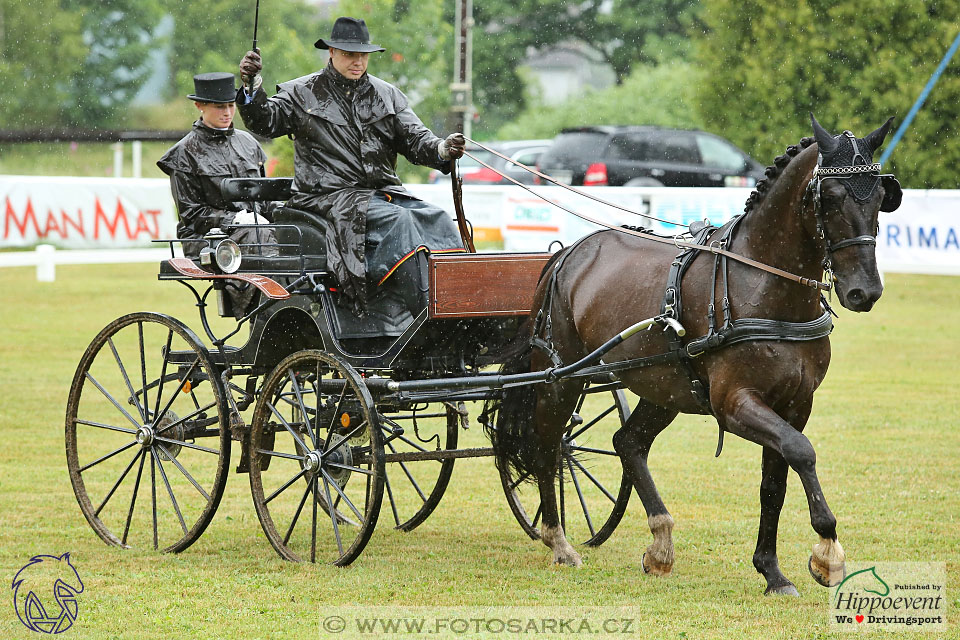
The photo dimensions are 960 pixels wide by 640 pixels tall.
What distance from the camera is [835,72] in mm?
22016

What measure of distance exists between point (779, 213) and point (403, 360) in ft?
6.75

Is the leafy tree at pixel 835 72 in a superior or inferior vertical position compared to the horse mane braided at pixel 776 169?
superior

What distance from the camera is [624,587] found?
5734mm

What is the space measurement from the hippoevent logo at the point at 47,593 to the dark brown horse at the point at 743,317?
6.90 ft

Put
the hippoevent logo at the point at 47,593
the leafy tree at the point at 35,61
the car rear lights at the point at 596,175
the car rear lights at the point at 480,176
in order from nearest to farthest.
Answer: the hippoevent logo at the point at 47,593 → the car rear lights at the point at 596,175 → the car rear lights at the point at 480,176 → the leafy tree at the point at 35,61

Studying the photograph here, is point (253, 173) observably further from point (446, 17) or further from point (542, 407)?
point (446, 17)

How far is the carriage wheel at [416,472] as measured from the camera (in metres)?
6.60

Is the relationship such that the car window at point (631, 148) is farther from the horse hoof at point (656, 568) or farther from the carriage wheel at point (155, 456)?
the horse hoof at point (656, 568)

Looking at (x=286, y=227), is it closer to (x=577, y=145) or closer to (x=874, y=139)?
(x=874, y=139)

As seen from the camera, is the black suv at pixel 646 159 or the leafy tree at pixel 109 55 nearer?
the black suv at pixel 646 159

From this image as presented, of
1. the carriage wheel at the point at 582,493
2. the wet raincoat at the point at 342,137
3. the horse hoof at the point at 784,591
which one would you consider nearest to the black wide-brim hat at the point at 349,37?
the wet raincoat at the point at 342,137

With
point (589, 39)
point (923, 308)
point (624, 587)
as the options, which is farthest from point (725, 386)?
point (589, 39)

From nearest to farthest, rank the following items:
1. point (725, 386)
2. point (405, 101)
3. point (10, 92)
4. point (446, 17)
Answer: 1. point (725, 386)
2. point (405, 101)
3. point (10, 92)
4. point (446, 17)

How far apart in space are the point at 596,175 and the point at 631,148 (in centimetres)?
147
